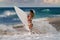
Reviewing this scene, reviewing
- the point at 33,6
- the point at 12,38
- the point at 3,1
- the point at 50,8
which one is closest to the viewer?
the point at 12,38

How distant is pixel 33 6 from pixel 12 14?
120 centimetres

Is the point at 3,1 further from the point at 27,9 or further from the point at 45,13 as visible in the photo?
the point at 45,13

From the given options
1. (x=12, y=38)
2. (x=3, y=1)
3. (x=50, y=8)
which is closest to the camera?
(x=12, y=38)

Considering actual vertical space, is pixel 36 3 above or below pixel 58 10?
above

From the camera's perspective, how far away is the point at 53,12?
981cm

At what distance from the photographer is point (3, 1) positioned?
8266mm

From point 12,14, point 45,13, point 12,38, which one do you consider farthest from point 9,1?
point 12,38

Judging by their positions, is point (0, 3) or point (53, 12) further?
point (53, 12)

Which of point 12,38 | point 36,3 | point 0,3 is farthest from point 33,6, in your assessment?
point 12,38

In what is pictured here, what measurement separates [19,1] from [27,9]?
1.90 feet

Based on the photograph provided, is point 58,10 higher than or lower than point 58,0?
lower

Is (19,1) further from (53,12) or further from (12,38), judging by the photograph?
(12,38)

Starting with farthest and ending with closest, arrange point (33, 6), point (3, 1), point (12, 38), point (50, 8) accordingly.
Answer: point (50, 8) → point (33, 6) → point (3, 1) → point (12, 38)

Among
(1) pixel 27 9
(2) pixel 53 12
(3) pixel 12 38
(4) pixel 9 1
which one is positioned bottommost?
(2) pixel 53 12
